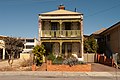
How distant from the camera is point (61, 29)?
34.7 meters

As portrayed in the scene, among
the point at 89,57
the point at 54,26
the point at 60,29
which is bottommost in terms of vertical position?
the point at 89,57

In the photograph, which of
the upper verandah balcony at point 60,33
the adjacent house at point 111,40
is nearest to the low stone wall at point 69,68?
the adjacent house at point 111,40

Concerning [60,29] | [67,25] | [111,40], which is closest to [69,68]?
[60,29]

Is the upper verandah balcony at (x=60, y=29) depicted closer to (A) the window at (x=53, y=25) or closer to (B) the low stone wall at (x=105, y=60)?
(A) the window at (x=53, y=25)

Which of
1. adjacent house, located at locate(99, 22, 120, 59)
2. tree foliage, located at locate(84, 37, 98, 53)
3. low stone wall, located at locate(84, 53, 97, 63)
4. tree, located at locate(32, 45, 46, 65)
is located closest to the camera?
tree, located at locate(32, 45, 46, 65)

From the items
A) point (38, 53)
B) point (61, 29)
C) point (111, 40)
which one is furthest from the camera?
point (111, 40)

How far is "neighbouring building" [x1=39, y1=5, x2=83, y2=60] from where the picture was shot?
33781 millimetres

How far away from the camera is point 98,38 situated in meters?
42.5

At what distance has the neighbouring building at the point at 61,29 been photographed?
1330 inches

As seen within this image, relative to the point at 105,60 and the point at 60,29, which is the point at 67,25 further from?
the point at 105,60

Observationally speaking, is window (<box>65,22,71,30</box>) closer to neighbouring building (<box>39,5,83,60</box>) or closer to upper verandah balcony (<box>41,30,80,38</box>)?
neighbouring building (<box>39,5,83,60</box>)

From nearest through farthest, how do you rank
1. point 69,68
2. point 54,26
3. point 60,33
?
1. point 69,68
2. point 60,33
3. point 54,26

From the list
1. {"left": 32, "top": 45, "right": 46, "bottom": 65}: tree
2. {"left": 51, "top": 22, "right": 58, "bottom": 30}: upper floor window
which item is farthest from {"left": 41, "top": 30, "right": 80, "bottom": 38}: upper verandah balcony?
{"left": 32, "top": 45, "right": 46, "bottom": 65}: tree

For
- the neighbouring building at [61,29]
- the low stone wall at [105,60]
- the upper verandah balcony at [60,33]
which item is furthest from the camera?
the upper verandah balcony at [60,33]
